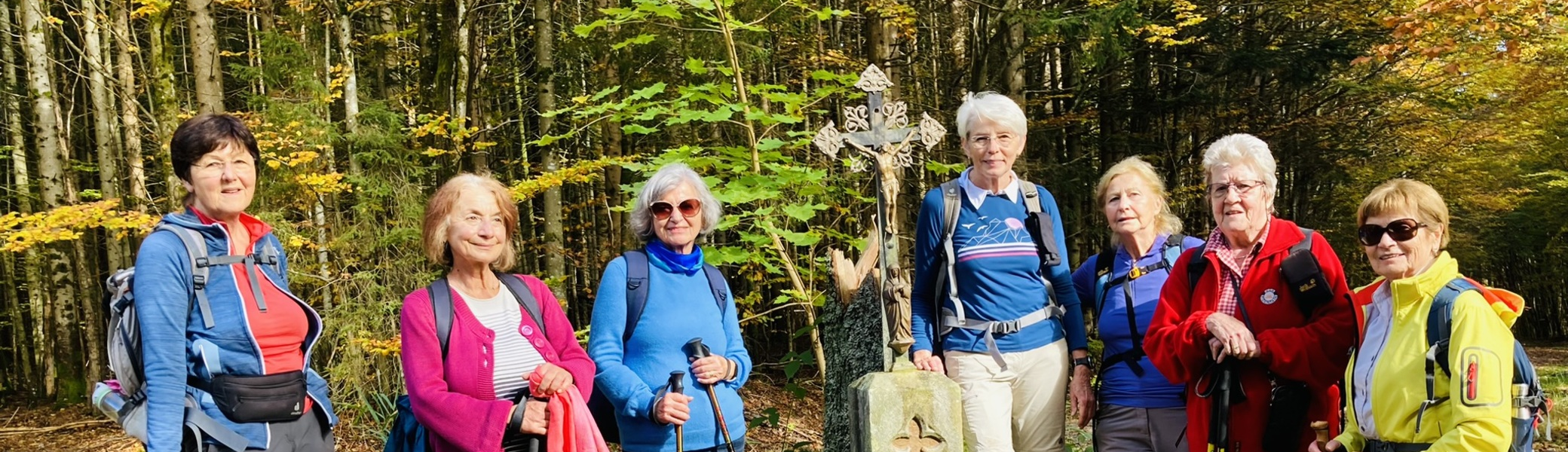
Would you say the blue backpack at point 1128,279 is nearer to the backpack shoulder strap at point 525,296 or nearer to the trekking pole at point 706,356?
the trekking pole at point 706,356

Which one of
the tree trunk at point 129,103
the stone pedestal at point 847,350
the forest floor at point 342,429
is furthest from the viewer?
the tree trunk at point 129,103

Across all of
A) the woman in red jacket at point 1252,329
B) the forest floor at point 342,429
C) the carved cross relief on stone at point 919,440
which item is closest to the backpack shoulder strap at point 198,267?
the carved cross relief on stone at point 919,440

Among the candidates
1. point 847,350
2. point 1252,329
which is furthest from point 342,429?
point 1252,329

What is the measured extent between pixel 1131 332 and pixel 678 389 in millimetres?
1576

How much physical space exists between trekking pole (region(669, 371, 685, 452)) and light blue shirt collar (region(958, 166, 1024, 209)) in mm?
1209

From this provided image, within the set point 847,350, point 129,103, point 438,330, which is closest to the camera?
point 438,330

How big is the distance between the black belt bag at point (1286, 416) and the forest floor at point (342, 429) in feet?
17.5

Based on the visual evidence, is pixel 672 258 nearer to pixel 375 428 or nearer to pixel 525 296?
pixel 525 296

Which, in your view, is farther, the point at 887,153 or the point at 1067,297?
the point at 887,153

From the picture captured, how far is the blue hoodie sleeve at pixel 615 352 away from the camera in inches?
129

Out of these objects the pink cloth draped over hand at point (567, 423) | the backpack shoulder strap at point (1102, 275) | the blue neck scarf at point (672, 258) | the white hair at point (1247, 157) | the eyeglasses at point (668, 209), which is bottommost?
the pink cloth draped over hand at point (567, 423)

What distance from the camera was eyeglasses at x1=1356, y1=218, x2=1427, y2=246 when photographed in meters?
2.65

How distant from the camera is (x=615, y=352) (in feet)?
11.0

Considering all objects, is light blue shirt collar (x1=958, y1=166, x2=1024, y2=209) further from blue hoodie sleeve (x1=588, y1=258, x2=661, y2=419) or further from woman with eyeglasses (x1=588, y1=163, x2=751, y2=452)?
blue hoodie sleeve (x1=588, y1=258, x2=661, y2=419)
